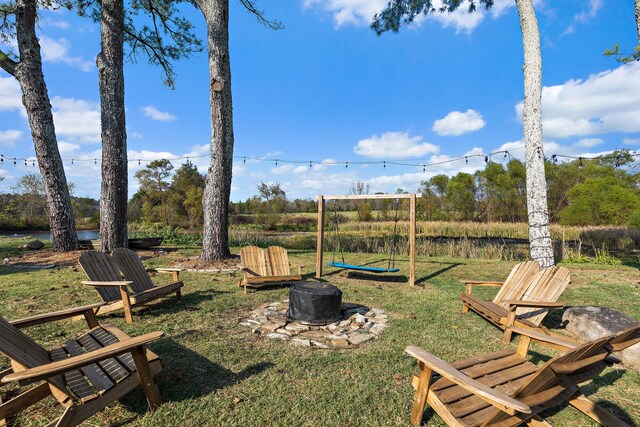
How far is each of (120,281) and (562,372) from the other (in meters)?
4.59

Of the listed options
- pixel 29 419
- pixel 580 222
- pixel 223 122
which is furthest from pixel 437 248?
pixel 580 222

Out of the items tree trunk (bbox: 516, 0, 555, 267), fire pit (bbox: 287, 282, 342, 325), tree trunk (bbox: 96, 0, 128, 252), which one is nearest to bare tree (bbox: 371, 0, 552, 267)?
tree trunk (bbox: 516, 0, 555, 267)

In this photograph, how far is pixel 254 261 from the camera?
624cm

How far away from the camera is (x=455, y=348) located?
3.59 meters

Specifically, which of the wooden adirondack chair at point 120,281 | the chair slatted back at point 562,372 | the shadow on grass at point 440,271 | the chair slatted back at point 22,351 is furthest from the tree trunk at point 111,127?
the chair slatted back at point 562,372

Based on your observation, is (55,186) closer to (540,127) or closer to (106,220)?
(106,220)

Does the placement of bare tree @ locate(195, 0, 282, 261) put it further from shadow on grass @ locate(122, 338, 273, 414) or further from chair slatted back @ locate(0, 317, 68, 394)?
chair slatted back @ locate(0, 317, 68, 394)

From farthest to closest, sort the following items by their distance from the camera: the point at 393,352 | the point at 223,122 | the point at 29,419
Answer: the point at 223,122
the point at 393,352
the point at 29,419

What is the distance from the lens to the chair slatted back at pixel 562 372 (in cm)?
168

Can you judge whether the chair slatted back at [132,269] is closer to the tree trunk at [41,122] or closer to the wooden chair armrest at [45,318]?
the wooden chair armrest at [45,318]

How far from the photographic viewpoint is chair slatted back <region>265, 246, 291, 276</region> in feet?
20.6

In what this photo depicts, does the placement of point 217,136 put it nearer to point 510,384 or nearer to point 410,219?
point 410,219

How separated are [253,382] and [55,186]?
33.2 feet

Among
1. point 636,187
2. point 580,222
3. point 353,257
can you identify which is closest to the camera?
point 353,257
